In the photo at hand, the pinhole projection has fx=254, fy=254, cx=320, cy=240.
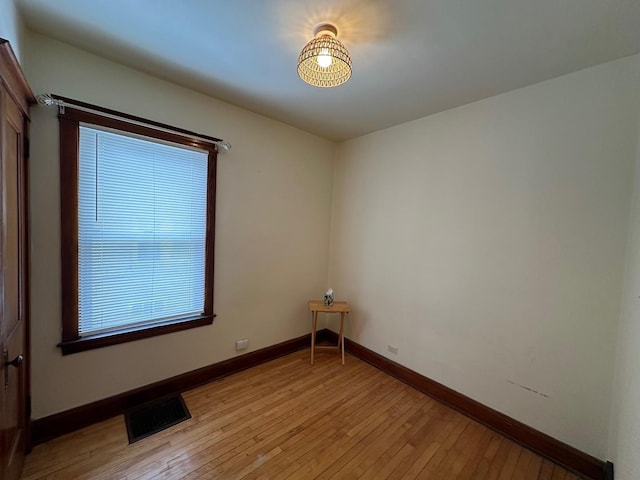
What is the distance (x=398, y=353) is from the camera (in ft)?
8.64

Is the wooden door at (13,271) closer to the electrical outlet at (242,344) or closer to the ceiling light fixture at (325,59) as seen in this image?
the ceiling light fixture at (325,59)

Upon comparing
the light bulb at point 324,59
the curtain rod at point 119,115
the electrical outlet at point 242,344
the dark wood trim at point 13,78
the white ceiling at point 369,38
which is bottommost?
the electrical outlet at point 242,344

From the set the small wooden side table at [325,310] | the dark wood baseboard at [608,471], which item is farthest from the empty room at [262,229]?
the small wooden side table at [325,310]

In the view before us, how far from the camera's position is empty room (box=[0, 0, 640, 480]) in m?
1.39

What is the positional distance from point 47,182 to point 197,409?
6.37 feet

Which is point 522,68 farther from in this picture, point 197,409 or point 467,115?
point 197,409

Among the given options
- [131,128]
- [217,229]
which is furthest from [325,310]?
[131,128]

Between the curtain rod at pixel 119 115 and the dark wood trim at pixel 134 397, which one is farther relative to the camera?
the dark wood trim at pixel 134 397

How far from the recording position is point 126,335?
6.40 feet

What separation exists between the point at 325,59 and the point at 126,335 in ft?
7.75

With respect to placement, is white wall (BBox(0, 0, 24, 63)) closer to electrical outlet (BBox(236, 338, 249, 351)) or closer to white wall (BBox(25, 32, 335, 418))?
white wall (BBox(25, 32, 335, 418))

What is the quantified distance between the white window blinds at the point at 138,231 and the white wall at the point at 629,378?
110 inches

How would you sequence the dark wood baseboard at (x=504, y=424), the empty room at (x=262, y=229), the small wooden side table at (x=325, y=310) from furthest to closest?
the small wooden side table at (x=325, y=310)
the dark wood baseboard at (x=504, y=424)
the empty room at (x=262, y=229)

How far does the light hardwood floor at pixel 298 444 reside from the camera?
1.55m
